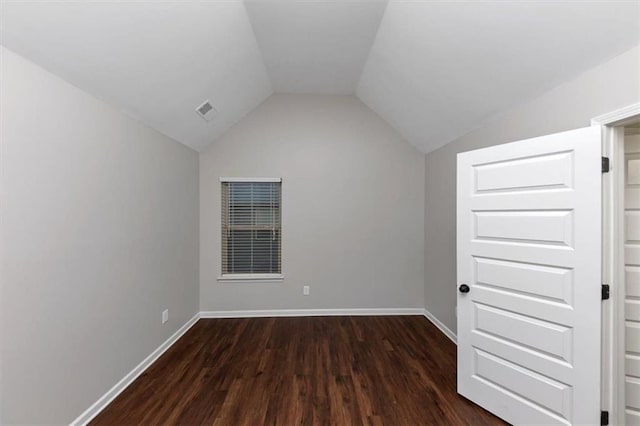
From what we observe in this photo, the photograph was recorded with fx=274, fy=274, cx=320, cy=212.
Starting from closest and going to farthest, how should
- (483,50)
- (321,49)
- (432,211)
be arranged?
(483,50), (321,49), (432,211)

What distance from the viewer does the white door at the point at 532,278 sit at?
1.63 metres

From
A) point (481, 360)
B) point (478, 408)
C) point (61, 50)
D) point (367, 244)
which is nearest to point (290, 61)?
point (61, 50)

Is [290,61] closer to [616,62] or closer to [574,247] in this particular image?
[616,62]

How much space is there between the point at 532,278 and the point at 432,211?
1.98m

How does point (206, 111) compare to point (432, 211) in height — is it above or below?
above

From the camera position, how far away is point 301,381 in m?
2.40

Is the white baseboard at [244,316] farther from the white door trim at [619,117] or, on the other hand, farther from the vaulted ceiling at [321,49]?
the white door trim at [619,117]

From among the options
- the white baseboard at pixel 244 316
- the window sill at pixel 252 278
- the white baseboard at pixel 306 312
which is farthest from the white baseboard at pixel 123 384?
the window sill at pixel 252 278

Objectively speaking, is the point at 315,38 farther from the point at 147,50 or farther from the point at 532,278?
the point at 532,278

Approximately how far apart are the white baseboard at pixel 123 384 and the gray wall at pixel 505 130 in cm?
324

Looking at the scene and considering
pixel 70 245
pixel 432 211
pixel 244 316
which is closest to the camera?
pixel 70 245

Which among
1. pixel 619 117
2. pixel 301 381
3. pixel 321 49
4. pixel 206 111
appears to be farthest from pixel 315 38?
pixel 301 381

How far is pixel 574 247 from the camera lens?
1670 mm

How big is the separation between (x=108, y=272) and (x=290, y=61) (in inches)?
107
